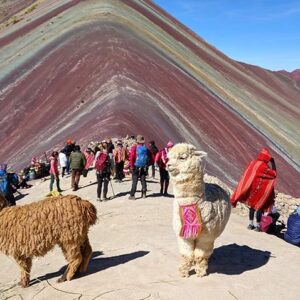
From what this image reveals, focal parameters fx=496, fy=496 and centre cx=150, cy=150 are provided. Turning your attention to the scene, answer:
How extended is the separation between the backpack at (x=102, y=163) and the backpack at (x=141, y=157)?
3.12ft

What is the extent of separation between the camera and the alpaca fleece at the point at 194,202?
270 inches

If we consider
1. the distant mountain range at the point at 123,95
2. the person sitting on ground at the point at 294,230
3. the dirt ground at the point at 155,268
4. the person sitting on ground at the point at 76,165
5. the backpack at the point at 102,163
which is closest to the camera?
the dirt ground at the point at 155,268

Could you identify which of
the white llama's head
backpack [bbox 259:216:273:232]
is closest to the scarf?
the white llama's head

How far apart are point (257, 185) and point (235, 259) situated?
1.78m

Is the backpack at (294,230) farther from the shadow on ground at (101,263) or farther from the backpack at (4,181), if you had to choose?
the backpack at (4,181)

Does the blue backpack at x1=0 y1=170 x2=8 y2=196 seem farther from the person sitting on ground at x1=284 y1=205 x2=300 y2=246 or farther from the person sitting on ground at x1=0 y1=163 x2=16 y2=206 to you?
the person sitting on ground at x1=284 y1=205 x2=300 y2=246

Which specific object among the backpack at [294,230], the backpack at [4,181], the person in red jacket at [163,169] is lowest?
the backpack at [294,230]

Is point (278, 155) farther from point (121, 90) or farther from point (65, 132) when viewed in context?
point (65, 132)

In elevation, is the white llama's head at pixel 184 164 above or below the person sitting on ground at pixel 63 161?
Answer: above

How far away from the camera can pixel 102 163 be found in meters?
12.8

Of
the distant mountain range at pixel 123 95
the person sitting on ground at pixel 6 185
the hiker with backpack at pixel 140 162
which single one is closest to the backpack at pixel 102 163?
the hiker with backpack at pixel 140 162

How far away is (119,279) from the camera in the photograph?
23.9ft

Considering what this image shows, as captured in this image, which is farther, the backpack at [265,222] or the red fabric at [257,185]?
the backpack at [265,222]

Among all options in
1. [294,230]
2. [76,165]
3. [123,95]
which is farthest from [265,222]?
[123,95]
